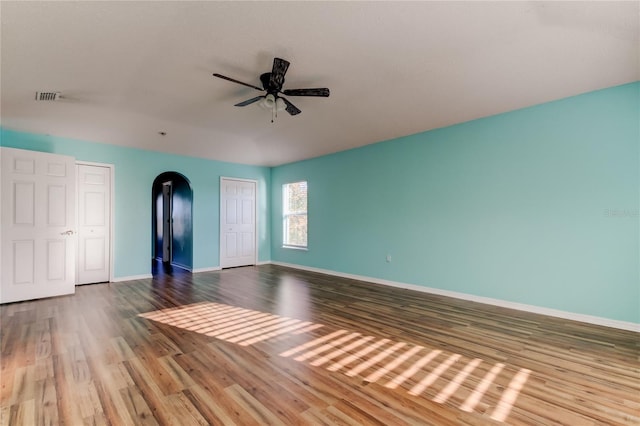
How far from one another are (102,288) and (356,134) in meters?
5.17

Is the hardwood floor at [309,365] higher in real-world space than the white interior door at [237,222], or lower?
lower

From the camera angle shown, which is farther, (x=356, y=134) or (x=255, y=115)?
(x=356, y=134)

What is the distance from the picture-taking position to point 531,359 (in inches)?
99.5

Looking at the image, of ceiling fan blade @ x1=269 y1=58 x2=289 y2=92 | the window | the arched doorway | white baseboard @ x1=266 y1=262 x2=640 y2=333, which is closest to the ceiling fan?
ceiling fan blade @ x1=269 y1=58 x2=289 y2=92

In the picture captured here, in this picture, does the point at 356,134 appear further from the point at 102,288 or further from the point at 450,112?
the point at 102,288

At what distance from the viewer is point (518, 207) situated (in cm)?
396

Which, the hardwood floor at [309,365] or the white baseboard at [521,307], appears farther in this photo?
the white baseboard at [521,307]

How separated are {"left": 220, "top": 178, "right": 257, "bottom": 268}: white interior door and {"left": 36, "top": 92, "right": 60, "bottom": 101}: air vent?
142 inches

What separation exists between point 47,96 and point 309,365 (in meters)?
4.40

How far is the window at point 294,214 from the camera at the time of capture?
7.28 meters

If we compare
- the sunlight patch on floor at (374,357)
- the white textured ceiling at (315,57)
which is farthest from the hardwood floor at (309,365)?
the white textured ceiling at (315,57)

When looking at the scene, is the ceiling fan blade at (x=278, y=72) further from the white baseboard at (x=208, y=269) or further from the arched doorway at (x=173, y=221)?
the white baseboard at (x=208, y=269)

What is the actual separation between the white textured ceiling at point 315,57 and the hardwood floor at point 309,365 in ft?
8.95

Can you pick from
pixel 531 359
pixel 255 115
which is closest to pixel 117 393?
pixel 531 359
